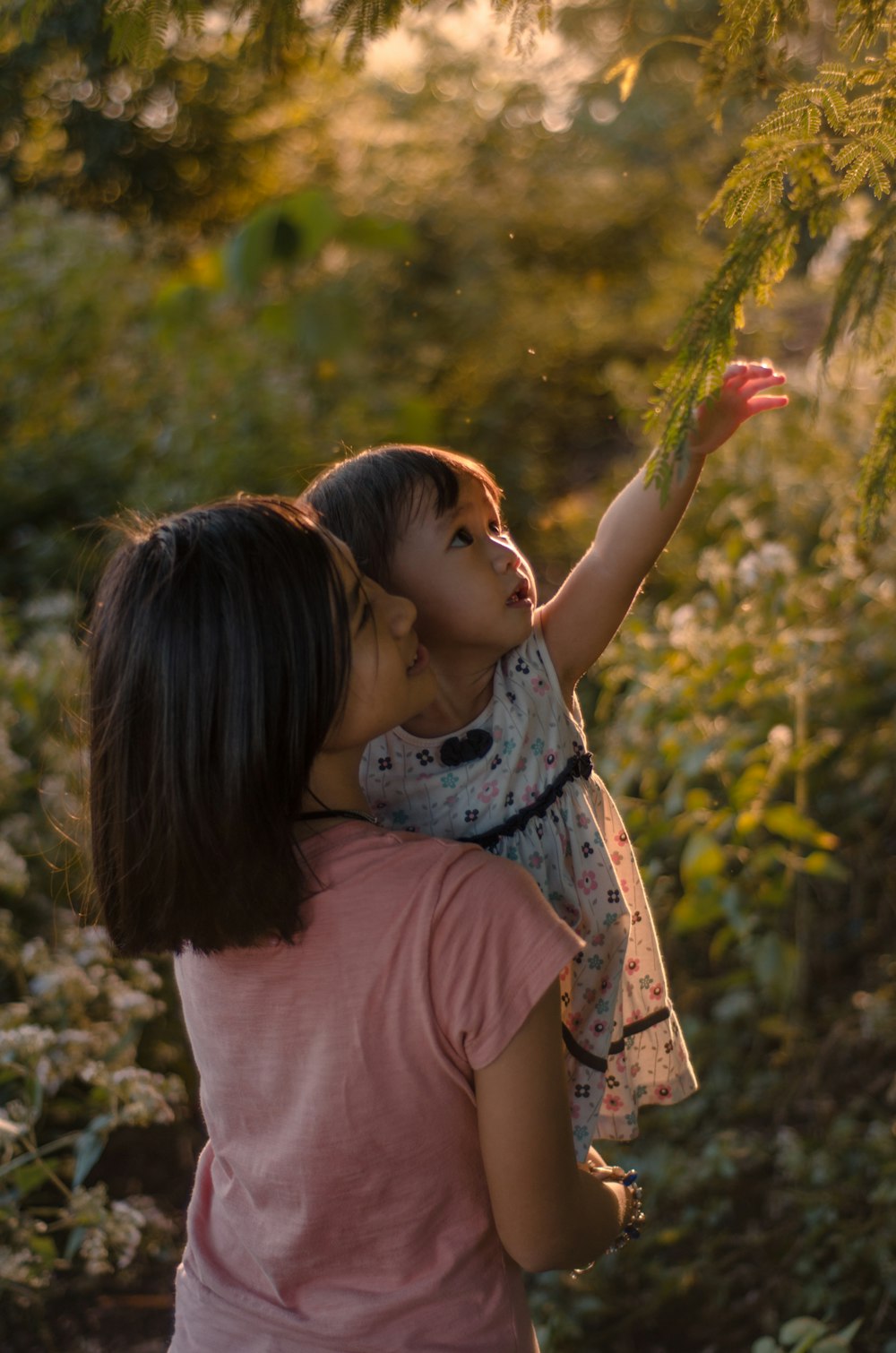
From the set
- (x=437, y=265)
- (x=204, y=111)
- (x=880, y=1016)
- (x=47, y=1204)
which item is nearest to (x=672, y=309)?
(x=437, y=265)

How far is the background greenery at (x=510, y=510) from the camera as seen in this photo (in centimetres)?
246

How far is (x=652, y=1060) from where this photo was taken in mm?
1494

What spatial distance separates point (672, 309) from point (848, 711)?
5.19m

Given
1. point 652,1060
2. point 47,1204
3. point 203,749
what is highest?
point 203,749

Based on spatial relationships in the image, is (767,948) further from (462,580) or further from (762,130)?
(762,130)

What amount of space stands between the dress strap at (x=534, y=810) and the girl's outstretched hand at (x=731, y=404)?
34cm

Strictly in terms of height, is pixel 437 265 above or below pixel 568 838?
below

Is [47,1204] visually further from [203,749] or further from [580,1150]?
[203,749]

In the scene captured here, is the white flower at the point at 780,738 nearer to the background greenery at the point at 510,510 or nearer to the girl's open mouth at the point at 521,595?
the background greenery at the point at 510,510

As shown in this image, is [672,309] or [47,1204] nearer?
[47,1204]

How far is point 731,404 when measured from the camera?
4.44 ft

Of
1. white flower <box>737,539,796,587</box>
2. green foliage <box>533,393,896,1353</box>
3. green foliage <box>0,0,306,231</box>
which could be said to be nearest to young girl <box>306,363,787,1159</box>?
green foliage <box>533,393,896,1353</box>

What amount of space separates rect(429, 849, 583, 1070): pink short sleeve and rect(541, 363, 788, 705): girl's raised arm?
13.9 inches

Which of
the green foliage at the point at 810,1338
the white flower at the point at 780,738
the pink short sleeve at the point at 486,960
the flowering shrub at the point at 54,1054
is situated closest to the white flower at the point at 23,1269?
the flowering shrub at the point at 54,1054
